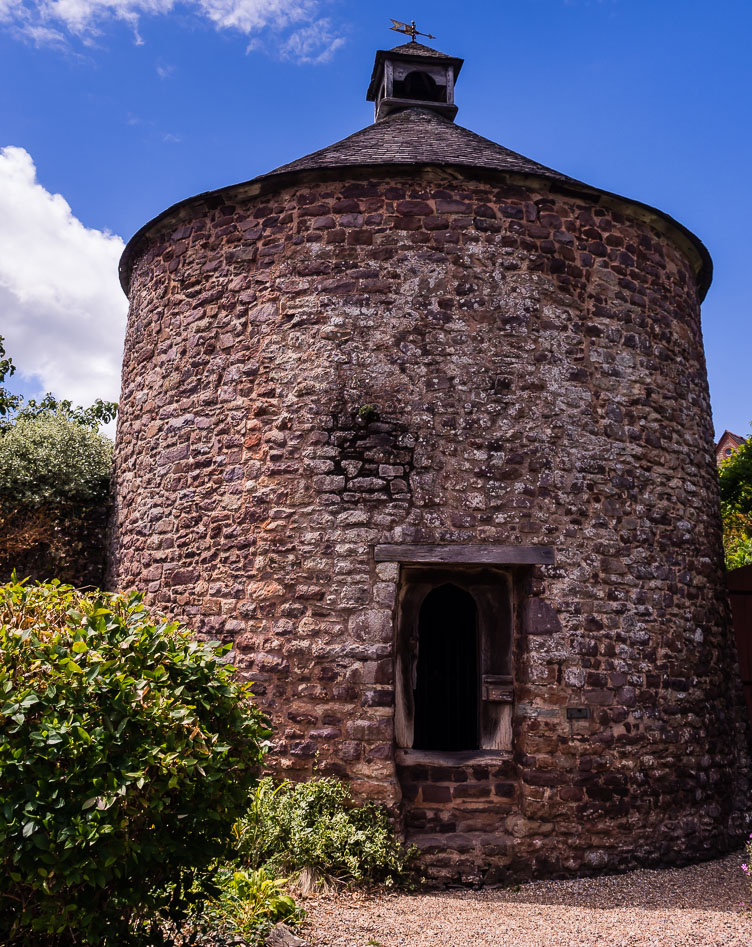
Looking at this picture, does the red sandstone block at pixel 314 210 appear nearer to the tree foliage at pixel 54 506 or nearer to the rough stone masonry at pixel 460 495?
the rough stone masonry at pixel 460 495

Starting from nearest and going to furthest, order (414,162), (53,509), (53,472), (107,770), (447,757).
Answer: (107,770), (447,757), (414,162), (53,509), (53,472)

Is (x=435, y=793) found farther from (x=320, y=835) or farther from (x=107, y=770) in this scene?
(x=107, y=770)

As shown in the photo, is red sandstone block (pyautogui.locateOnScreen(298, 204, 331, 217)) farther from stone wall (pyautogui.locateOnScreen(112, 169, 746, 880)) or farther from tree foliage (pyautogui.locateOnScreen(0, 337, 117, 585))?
tree foliage (pyautogui.locateOnScreen(0, 337, 117, 585))

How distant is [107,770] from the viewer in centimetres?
362

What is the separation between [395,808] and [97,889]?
296 centimetres

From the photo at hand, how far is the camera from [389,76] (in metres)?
12.2

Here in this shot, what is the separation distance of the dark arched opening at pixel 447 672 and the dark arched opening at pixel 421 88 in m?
8.55

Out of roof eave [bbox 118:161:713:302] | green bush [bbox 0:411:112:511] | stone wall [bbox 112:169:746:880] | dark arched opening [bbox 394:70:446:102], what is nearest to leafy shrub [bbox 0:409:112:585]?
green bush [bbox 0:411:112:511]

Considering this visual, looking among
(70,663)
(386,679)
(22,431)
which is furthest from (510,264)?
(22,431)

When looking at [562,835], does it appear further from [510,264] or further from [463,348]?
[510,264]

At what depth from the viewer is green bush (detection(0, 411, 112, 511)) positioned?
9156 millimetres

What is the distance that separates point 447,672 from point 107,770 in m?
3.91

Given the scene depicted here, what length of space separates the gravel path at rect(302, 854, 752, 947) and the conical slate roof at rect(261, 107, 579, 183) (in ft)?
19.6

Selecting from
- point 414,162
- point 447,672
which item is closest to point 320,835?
point 447,672
